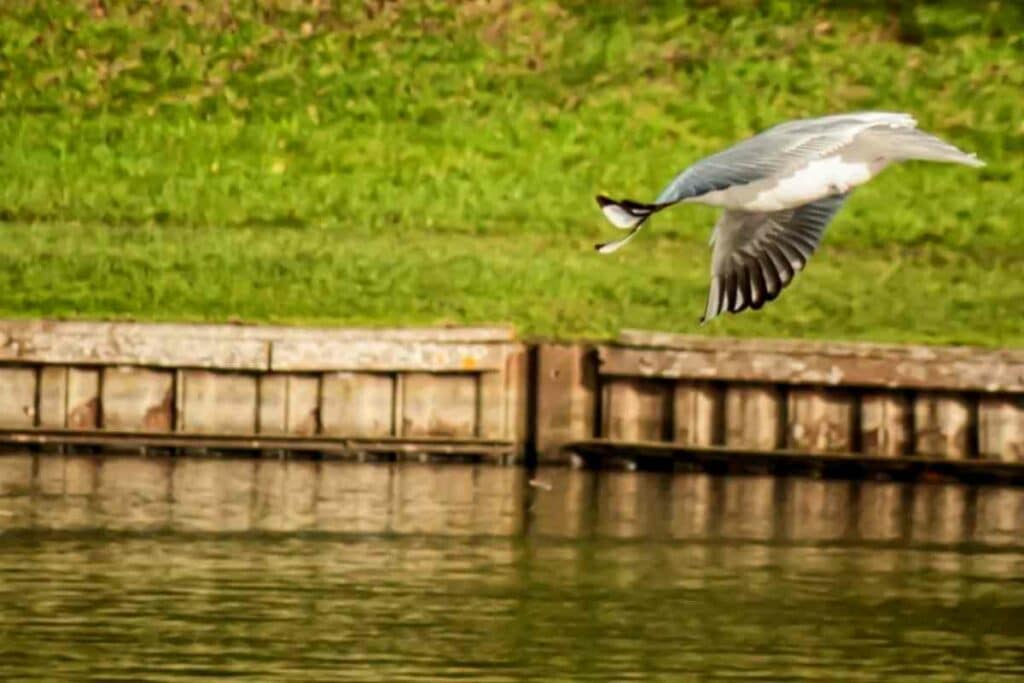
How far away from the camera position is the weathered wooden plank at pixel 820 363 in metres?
20.6

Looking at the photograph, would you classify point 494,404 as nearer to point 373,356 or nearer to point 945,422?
point 373,356

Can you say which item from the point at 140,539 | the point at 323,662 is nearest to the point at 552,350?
the point at 140,539

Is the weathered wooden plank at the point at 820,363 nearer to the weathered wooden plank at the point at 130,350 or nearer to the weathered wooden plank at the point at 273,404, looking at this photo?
the weathered wooden plank at the point at 273,404

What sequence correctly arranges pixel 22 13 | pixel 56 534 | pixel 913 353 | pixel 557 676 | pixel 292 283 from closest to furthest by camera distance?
1. pixel 557 676
2. pixel 56 534
3. pixel 913 353
4. pixel 292 283
5. pixel 22 13

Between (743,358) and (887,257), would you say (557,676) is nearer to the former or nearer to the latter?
(743,358)

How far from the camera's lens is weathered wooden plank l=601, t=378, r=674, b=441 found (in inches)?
834

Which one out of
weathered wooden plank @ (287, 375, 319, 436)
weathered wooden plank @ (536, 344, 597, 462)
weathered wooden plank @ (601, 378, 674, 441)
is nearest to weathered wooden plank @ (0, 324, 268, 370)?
weathered wooden plank @ (287, 375, 319, 436)

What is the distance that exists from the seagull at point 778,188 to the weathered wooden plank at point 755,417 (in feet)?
26.9

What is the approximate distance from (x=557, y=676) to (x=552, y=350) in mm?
8028

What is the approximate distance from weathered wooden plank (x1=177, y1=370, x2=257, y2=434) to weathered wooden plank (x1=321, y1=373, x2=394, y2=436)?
500 millimetres

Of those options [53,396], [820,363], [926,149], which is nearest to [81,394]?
[53,396]

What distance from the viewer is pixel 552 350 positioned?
21391 millimetres

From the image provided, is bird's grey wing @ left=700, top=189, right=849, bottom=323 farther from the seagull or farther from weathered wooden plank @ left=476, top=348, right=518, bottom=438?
weathered wooden plank @ left=476, top=348, right=518, bottom=438

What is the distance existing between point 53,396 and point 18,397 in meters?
0.24
